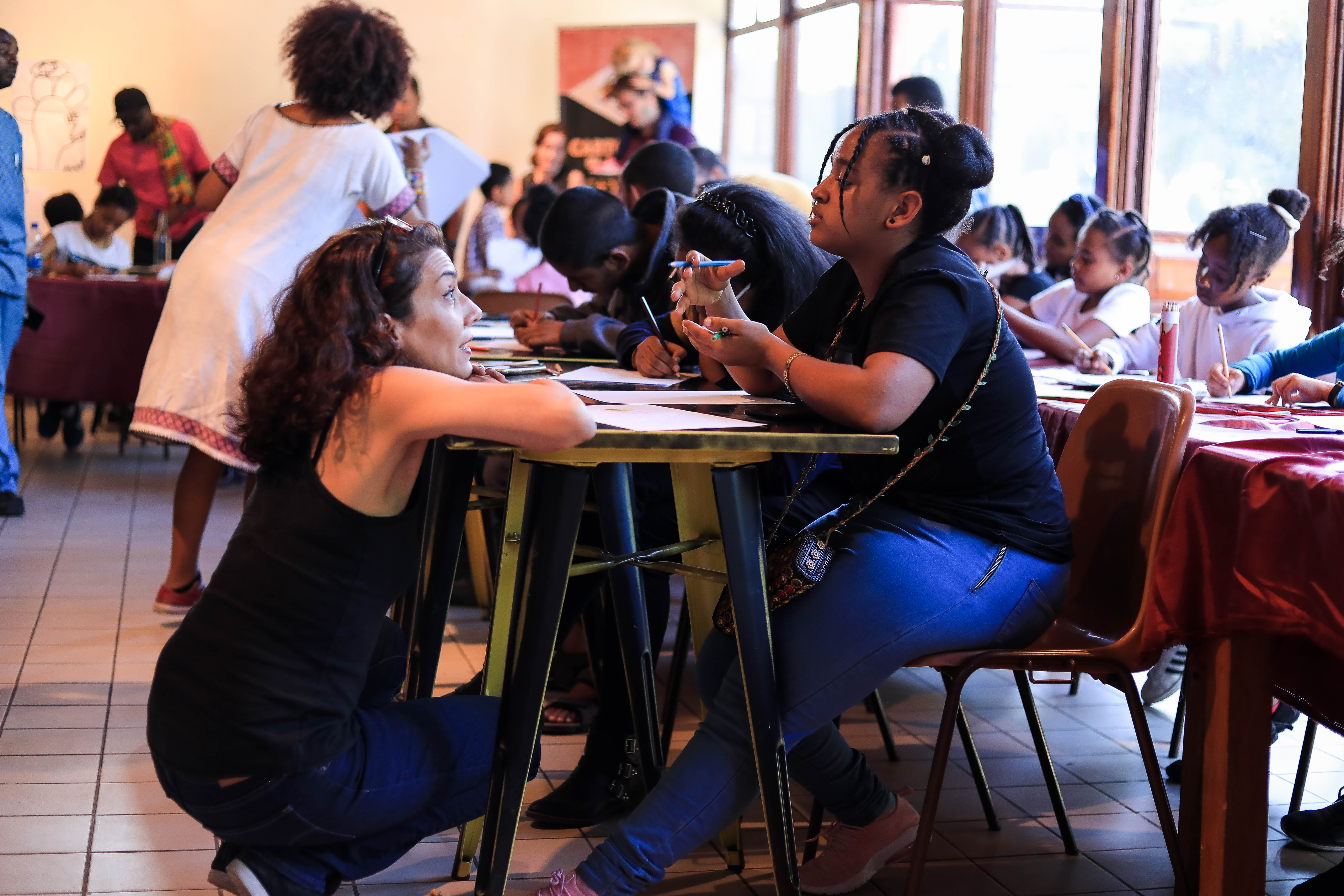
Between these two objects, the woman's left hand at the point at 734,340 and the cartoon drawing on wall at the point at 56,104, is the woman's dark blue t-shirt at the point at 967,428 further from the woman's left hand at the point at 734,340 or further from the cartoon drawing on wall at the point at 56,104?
the cartoon drawing on wall at the point at 56,104

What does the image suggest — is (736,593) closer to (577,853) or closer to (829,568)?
(829,568)

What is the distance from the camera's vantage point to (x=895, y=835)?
1.77 m

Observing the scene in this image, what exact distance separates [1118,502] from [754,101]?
6.49 meters

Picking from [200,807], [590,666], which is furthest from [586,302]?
[200,807]

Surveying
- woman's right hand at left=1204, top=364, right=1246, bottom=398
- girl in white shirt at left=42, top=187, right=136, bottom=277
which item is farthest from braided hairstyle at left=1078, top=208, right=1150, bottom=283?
girl in white shirt at left=42, top=187, right=136, bottom=277

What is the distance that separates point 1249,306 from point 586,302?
1.71 metres

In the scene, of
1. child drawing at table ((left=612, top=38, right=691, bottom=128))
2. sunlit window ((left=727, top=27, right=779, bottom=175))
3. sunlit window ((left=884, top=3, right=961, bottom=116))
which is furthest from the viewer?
child drawing at table ((left=612, top=38, right=691, bottom=128))

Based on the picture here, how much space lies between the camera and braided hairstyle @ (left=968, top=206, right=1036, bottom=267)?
4133 mm

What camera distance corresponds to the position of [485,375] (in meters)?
1.83

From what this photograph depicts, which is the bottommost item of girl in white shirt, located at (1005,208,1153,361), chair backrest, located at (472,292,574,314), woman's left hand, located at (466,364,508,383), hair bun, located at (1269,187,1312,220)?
woman's left hand, located at (466,364,508,383)

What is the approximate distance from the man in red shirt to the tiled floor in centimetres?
371

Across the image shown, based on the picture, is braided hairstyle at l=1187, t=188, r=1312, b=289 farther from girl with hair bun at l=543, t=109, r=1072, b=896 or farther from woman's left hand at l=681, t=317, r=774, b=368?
woman's left hand at l=681, t=317, r=774, b=368

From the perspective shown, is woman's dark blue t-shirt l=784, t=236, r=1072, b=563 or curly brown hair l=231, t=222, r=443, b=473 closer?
curly brown hair l=231, t=222, r=443, b=473

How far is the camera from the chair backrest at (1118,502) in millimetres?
1663
